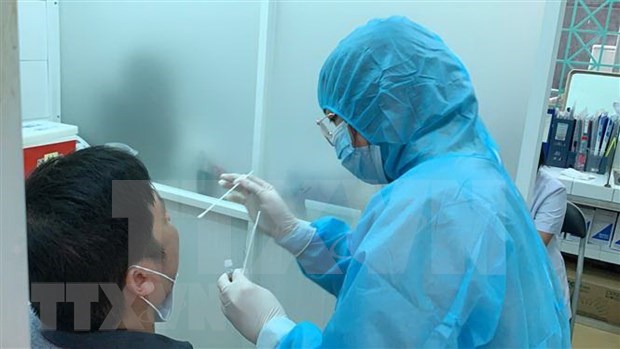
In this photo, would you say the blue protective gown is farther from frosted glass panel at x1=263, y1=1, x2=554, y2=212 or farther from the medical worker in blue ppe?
frosted glass panel at x1=263, y1=1, x2=554, y2=212

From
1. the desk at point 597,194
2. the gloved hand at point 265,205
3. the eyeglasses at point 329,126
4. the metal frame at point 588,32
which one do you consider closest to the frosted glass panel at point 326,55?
the gloved hand at point 265,205

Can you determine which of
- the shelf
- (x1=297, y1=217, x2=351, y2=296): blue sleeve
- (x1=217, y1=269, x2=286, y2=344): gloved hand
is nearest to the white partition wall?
(x1=217, y1=269, x2=286, y2=344): gloved hand

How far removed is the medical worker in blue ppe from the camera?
87 centimetres

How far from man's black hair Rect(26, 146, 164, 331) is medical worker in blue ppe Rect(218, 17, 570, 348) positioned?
27 cm

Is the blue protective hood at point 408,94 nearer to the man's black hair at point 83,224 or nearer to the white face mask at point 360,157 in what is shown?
the white face mask at point 360,157

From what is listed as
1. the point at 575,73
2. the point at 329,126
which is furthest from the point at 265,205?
the point at 575,73

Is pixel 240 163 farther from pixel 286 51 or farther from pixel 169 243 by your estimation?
pixel 169 243

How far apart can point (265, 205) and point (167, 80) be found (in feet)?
2.65

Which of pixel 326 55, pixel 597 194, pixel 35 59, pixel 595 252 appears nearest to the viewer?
pixel 326 55

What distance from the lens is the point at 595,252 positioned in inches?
120

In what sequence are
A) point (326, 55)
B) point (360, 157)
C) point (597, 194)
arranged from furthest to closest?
point (597, 194), point (326, 55), point (360, 157)

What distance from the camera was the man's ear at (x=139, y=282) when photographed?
103 centimetres

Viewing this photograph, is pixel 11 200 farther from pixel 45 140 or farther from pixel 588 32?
pixel 588 32

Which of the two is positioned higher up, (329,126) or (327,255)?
(329,126)
